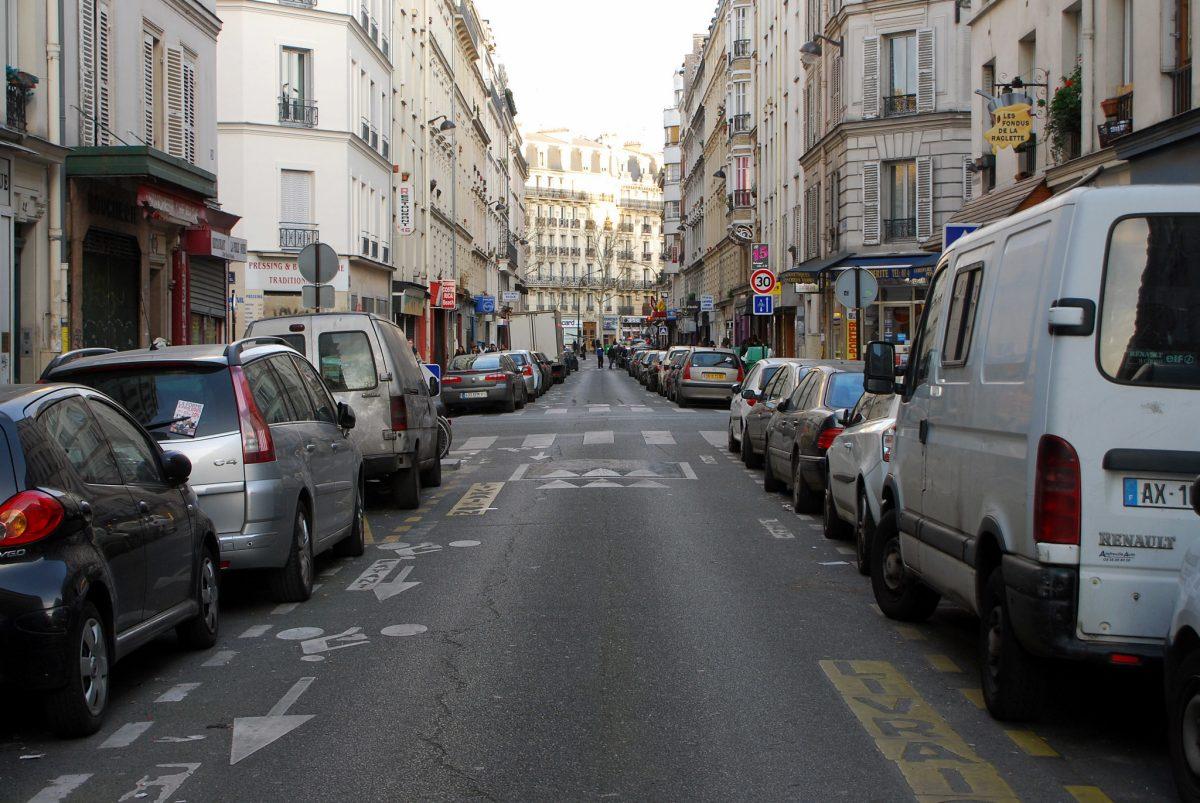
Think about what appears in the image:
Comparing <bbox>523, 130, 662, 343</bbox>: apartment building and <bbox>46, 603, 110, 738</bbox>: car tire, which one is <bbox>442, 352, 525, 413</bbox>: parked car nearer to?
<bbox>46, 603, 110, 738</bbox>: car tire

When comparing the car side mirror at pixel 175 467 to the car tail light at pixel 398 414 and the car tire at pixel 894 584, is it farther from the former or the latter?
the car tail light at pixel 398 414

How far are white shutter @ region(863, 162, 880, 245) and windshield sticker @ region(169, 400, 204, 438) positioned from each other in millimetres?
30572

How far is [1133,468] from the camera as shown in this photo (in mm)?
A: 5324

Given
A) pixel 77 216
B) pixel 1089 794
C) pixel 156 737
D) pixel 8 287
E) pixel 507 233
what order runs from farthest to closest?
pixel 507 233
pixel 77 216
pixel 8 287
pixel 156 737
pixel 1089 794

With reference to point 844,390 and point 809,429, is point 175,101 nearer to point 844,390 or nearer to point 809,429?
point 844,390

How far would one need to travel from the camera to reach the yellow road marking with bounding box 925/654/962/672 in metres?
7.28

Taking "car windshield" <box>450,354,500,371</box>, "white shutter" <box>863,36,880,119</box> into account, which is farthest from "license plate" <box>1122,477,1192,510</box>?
"white shutter" <box>863,36,880,119</box>

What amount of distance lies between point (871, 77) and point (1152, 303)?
33.6 metres

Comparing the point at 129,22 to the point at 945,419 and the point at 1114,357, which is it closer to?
the point at 945,419

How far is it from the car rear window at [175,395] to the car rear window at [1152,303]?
5.45 metres

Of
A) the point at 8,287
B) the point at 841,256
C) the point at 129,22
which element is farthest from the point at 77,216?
the point at 841,256

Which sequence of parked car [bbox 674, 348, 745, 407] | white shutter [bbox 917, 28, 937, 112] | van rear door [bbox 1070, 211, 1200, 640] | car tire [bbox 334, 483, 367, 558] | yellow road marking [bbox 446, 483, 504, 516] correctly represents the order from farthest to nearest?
white shutter [bbox 917, 28, 937, 112], parked car [bbox 674, 348, 745, 407], yellow road marking [bbox 446, 483, 504, 516], car tire [bbox 334, 483, 367, 558], van rear door [bbox 1070, 211, 1200, 640]

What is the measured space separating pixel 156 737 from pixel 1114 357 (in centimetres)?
432

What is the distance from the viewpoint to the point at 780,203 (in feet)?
177
